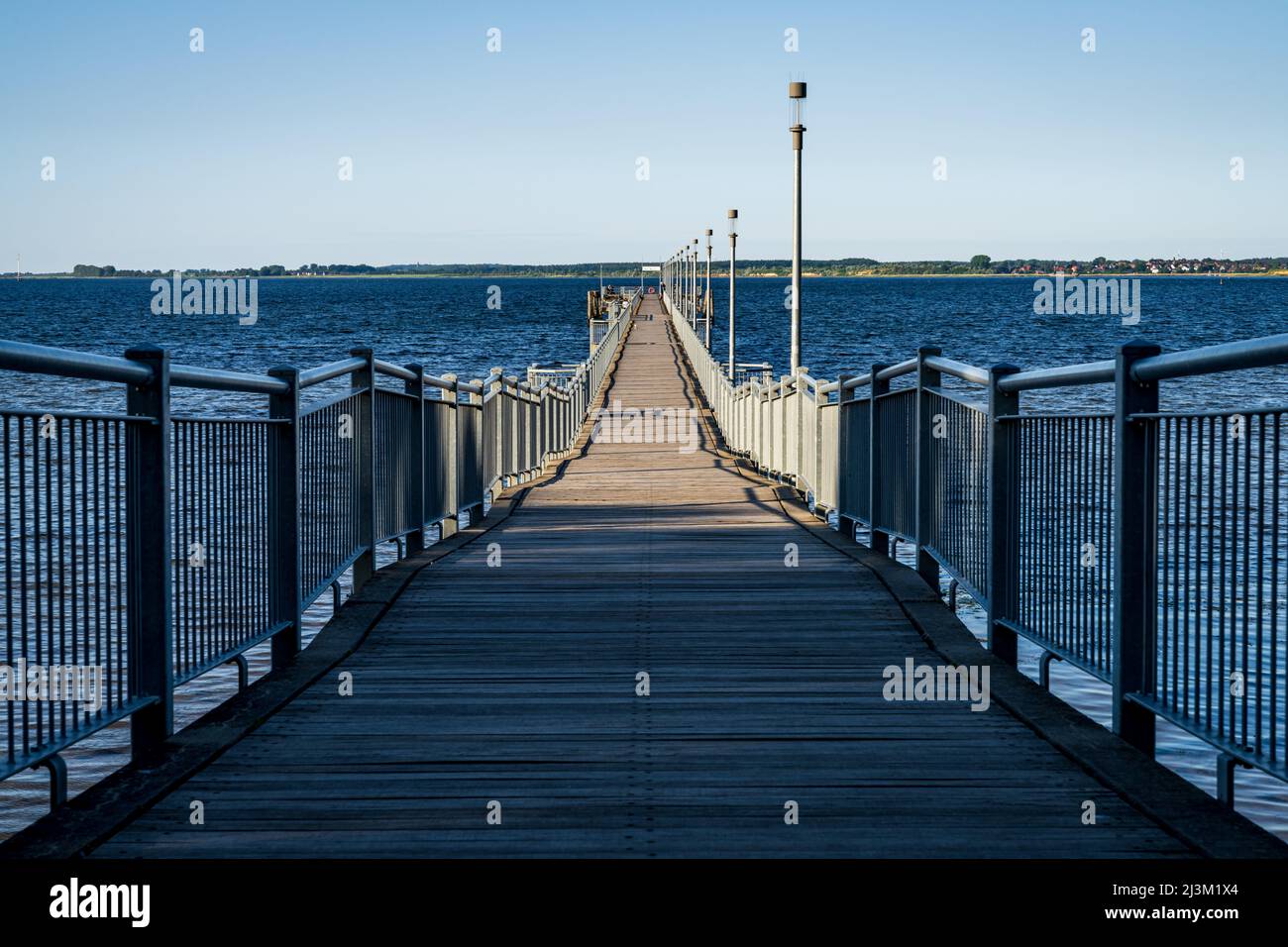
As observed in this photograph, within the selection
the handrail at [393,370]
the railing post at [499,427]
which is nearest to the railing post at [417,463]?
the handrail at [393,370]

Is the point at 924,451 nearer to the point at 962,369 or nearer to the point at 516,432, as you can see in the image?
the point at 962,369

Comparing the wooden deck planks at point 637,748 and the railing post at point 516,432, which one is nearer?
the wooden deck planks at point 637,748

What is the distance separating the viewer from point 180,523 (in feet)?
18.5

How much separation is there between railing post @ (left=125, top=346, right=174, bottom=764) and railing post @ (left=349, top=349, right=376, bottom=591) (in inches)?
127

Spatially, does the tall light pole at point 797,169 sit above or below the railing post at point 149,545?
above

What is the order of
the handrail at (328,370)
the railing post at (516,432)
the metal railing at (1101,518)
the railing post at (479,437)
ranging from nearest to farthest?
1. the metal railing at (1101,518)
2. the handrail at (328,370)
3. the railing post at (479,437)
4. the railing post at (516,432)

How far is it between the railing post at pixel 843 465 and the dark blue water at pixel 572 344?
3.20 ft

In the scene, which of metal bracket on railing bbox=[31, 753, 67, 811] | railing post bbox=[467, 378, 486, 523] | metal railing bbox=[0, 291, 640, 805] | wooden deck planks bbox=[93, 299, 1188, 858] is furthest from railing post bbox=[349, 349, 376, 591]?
railing post bbox=[467, 378, 486, 523]

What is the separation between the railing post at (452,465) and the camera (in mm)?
11883

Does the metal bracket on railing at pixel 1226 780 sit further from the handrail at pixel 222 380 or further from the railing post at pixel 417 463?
the railing post at pixel 417 463

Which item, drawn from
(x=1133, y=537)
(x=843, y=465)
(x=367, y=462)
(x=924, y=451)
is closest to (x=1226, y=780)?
(x=1133, y=537)

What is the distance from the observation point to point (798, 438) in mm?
16406

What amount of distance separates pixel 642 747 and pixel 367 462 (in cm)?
379
